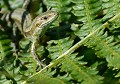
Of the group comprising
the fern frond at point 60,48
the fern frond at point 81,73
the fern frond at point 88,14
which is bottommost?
the fern frond at point 81,73

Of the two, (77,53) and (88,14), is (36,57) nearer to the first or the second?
(77,53)

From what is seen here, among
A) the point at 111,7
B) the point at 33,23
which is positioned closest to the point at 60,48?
the point at 111,7

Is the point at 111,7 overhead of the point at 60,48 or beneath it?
overhead

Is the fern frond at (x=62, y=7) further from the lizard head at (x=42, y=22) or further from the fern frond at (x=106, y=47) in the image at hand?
the fern frond at (x=106, y=47)

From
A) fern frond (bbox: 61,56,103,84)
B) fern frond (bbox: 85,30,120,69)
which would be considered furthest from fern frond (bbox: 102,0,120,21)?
fern frond (bbox: 61,56,103,84)

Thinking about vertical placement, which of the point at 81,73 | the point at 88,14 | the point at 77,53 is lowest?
the point at 81,73

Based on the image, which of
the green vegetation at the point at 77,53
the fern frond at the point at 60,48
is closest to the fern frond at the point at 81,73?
the green vegetation at the point at 77,53

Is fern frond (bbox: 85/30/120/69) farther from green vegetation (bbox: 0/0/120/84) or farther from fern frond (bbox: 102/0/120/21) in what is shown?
fern frond (bbox: 102/0/120/21)

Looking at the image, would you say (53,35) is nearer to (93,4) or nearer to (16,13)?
(93,4)

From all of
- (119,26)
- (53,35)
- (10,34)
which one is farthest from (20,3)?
(119,26)
